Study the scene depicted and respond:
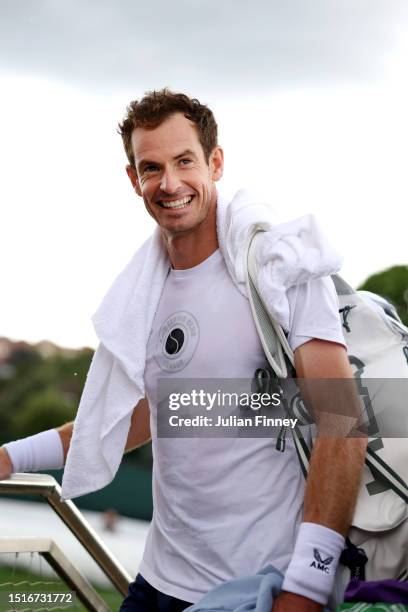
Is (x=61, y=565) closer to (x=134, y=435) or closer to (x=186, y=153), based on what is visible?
(x=134, y=435)

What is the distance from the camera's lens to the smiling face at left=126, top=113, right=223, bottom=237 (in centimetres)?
220

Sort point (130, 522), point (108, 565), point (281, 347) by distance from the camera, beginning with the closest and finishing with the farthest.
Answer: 1. point (281, 347)
2. point (108, 565)
3. point (130, 522)

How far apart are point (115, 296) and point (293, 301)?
537 mm

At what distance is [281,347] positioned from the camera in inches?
79.5

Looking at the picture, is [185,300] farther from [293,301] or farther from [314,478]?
[314,478]

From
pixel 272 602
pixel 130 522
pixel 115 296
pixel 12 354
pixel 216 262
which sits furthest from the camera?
pixel 12 354

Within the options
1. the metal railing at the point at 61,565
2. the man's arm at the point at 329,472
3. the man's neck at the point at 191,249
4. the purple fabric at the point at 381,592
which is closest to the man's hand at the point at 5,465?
the metal railing at the point at 61,565

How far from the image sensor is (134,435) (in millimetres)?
2482

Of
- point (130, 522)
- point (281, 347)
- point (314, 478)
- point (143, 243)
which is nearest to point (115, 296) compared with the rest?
point (143, 243)

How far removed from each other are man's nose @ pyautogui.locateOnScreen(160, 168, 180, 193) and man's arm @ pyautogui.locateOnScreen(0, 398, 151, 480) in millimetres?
550

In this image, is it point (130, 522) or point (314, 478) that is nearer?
point (314, 478)

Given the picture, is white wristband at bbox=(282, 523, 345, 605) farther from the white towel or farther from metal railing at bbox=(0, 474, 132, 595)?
metal railing at bbox=(0, 474, 132, 595)

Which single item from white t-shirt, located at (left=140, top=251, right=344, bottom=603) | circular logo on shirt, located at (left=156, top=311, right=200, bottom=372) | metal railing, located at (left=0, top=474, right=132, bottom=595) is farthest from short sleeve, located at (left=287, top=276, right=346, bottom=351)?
metal railing, located at (left=0, top=474, right=132, bottom=595)

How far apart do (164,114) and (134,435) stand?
30.0 inches
